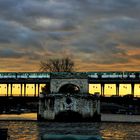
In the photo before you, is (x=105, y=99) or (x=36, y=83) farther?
(x=36, y=83)

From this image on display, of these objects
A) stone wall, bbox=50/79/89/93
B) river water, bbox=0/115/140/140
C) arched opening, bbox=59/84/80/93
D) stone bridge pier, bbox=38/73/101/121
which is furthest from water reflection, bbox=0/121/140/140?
arched opening, bbox=59/84/80/93

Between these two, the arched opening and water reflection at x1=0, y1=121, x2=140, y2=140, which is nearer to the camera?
water reflection at x1=0, y1=121, x2=140, y2=140

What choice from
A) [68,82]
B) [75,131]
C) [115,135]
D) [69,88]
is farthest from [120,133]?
[69,88]

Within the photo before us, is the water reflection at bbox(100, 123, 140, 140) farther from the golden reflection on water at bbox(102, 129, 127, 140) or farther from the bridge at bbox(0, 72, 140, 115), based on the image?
the bridge at bbox(0, 72, 140, 115)

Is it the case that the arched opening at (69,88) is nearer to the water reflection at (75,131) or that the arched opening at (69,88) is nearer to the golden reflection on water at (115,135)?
the water reflection at (75,131)

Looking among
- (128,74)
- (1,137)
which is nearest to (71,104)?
(128,74)

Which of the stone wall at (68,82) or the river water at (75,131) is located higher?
the stone wall at (68,82)

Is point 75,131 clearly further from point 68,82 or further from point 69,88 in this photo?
point 69,88

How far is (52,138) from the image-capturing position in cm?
3206

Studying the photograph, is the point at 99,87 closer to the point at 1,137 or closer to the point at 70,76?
the point at 70,76

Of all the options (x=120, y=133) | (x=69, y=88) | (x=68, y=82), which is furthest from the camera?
(x=69, y=88)

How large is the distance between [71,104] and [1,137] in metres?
87.5

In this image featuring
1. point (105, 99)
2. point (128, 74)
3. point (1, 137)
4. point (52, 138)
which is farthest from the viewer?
point (128, 74)

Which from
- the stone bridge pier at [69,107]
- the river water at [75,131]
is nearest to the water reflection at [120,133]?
the river water at [75,131]
